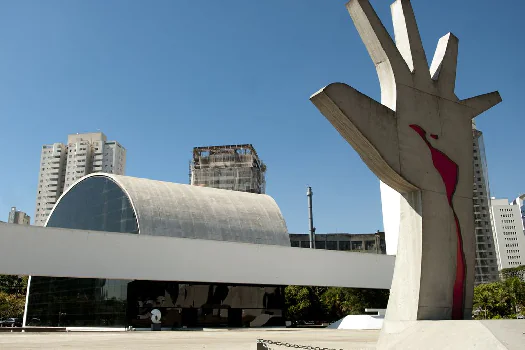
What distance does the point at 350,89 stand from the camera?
29.9 ft

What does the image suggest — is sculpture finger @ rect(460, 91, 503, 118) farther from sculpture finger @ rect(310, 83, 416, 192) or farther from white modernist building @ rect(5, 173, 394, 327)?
white modernist building @ rect(5, 173, 394, 327)

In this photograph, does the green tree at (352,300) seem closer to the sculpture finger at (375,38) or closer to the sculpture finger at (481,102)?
the sculpture finger at (481,102)

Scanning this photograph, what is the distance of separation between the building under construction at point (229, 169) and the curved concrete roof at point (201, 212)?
2789 centimetres

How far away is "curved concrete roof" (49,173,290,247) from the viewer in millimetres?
30555

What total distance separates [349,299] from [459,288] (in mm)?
26827

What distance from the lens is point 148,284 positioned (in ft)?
89.2

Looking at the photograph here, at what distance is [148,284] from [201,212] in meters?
7.73

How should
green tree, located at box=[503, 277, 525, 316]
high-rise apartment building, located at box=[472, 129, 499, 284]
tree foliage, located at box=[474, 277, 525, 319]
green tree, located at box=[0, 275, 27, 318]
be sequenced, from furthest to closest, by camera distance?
high-rise apartment building, located at box=[472, 129, 499, 284] → green tree, located at box=[0, 275, 27, 318] → green tree, located at box=[503, 277, 525, 316] → tree foliage, located at box=[474, 277, 525, 319]

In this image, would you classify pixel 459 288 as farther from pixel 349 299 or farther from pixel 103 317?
pixel 349 299

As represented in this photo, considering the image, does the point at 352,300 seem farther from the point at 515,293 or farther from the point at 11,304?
the point at 11,304

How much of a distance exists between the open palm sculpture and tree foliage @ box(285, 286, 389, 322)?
2613 centimetres

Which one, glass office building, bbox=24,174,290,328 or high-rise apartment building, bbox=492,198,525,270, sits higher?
high-rise apartment building, bbox=492,198,525,270

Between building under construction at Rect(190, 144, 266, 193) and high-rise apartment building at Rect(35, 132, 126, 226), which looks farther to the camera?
high-rise apartment building at Rect(35, 132, 126, 226)

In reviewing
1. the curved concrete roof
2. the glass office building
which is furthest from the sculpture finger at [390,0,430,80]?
the curved concrete roof
